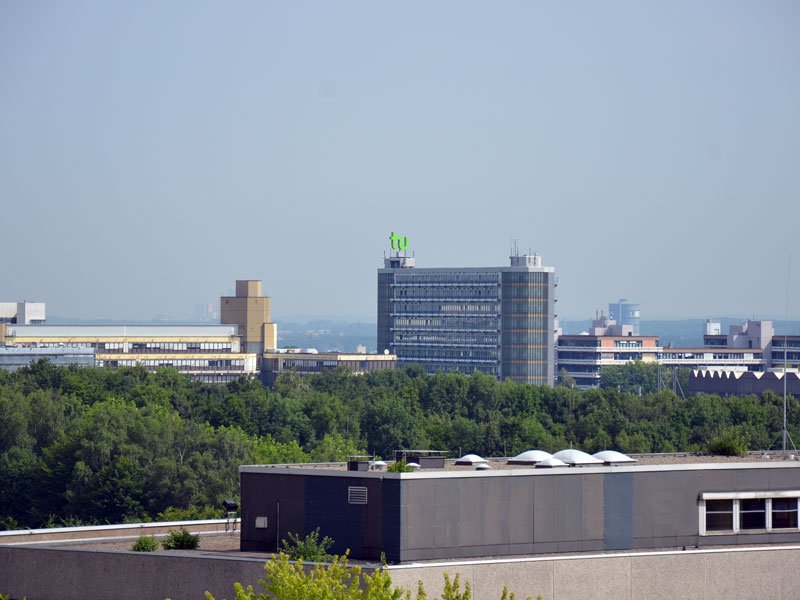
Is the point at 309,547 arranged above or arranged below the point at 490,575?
above

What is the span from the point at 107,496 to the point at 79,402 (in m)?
40.5

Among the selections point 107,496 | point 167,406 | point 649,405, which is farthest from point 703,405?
point 107,496

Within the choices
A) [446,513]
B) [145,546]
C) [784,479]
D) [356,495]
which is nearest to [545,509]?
[446,513]

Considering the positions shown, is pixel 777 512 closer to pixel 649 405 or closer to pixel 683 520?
pixel 683 520

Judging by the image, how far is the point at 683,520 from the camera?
2345 inches

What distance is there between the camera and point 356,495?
5541 centimetres

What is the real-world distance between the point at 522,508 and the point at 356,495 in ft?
18.4

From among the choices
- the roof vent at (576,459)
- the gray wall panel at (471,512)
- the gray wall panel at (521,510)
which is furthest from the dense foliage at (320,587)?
the roof vent at (576,459)

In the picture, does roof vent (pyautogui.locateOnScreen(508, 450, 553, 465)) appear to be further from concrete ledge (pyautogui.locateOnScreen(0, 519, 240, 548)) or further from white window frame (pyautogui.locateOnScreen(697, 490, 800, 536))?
concrete ledge (pyautogui.locateOnScreen(0, 519, 240, 548))

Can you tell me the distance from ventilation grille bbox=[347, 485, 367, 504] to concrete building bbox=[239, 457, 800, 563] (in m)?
0.03

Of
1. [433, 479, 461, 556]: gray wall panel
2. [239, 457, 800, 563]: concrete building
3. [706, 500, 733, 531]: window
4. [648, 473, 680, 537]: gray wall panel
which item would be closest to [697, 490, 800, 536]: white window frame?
[239, 457, 800, 563]: concrete building

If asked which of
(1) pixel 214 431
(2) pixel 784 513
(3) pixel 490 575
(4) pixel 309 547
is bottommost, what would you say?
(1) pixel 214 431

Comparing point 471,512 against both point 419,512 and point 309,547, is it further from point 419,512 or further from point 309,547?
point 309,547

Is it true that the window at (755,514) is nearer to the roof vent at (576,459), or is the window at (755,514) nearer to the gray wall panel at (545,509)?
the roof vent at (576,459)
